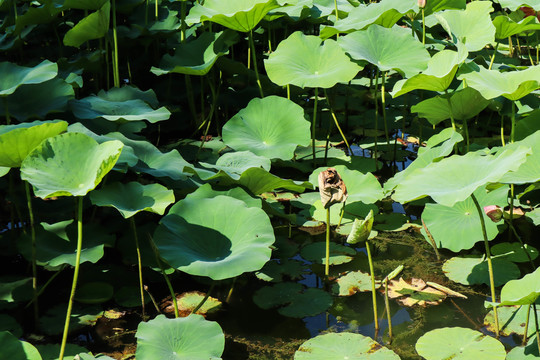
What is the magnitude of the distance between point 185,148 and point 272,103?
626 millimetres

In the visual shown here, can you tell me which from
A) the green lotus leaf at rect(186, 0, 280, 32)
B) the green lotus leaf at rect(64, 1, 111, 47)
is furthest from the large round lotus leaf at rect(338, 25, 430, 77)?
the green lotus leaf at rect(64, 1, 111, 47)

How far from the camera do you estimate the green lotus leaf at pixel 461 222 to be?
220cm

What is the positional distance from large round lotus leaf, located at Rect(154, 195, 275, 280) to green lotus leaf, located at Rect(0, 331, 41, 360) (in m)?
0.48

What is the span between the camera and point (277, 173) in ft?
9.92

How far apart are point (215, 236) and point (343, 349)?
22.2 inches

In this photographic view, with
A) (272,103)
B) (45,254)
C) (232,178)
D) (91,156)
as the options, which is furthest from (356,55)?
(45,254)

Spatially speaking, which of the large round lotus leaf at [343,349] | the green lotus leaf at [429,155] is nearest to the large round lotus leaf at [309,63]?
the green lotus leaf at [429,155]

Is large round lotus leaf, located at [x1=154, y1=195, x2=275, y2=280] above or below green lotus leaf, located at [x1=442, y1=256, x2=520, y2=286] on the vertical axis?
above

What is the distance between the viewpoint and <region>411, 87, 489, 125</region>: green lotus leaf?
8.59ft

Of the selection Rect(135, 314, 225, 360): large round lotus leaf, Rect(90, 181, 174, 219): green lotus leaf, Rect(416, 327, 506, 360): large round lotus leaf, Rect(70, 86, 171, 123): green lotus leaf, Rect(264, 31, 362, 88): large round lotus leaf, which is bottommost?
Rect(416, 327, 506, 360): large round lotus leaf

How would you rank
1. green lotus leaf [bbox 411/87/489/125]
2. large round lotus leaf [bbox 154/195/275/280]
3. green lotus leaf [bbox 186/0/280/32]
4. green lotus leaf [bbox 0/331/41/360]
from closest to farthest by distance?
1. green lotus leaf [bbox 0/331/41/360]
2. large round lotus leaf [bbox 154/195/275/280]
3. green lotus leaf [bbox 411/87/489/125]
4. green lotus leaf [bbox 186/0/280/32]

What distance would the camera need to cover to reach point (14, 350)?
1541mm

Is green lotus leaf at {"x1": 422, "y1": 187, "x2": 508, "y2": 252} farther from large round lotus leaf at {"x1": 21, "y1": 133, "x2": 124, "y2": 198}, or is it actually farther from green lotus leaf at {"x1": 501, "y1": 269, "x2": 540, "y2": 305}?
large round lotus leaf at {"x1": 21, "y1": 133, "x2": 124, "y2": 198}

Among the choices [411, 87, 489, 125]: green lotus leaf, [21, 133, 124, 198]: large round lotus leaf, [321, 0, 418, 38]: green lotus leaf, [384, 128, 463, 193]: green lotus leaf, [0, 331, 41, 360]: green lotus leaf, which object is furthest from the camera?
[321, 0, 418, 38]: green lotus leaf
